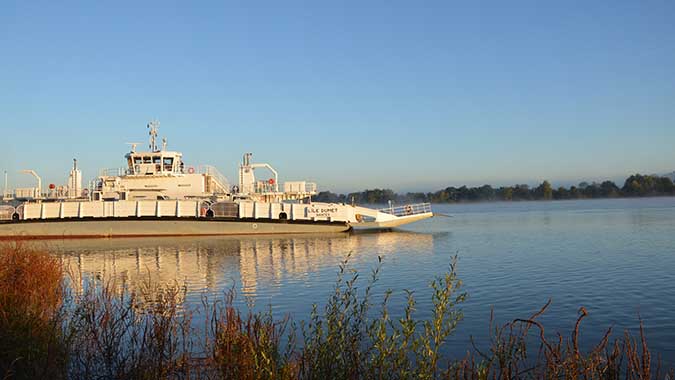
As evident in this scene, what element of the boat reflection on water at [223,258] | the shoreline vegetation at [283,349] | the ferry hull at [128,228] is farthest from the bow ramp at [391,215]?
the shoreline vegetation at [283,349]

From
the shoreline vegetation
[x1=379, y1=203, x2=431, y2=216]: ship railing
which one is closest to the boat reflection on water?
the shoreline vegetation

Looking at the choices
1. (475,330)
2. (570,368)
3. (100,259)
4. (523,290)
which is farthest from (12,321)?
(100,259)

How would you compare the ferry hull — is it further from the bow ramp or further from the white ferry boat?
the bow ramp

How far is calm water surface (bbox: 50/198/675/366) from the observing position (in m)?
14.0

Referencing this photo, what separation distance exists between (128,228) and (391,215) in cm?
2181

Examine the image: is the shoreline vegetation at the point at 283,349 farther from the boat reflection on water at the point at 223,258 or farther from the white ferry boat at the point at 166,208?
the white ferry boat at the point at 166,208

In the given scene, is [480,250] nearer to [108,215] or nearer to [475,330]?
[475,330]

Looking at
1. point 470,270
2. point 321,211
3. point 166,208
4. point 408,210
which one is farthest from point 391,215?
point 470,270

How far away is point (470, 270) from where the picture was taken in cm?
2208

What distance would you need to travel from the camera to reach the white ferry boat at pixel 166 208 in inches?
1688

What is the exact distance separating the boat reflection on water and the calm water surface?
6cm

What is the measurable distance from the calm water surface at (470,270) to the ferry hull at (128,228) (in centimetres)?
219

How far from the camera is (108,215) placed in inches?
1684

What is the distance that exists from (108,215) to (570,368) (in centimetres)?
4199
